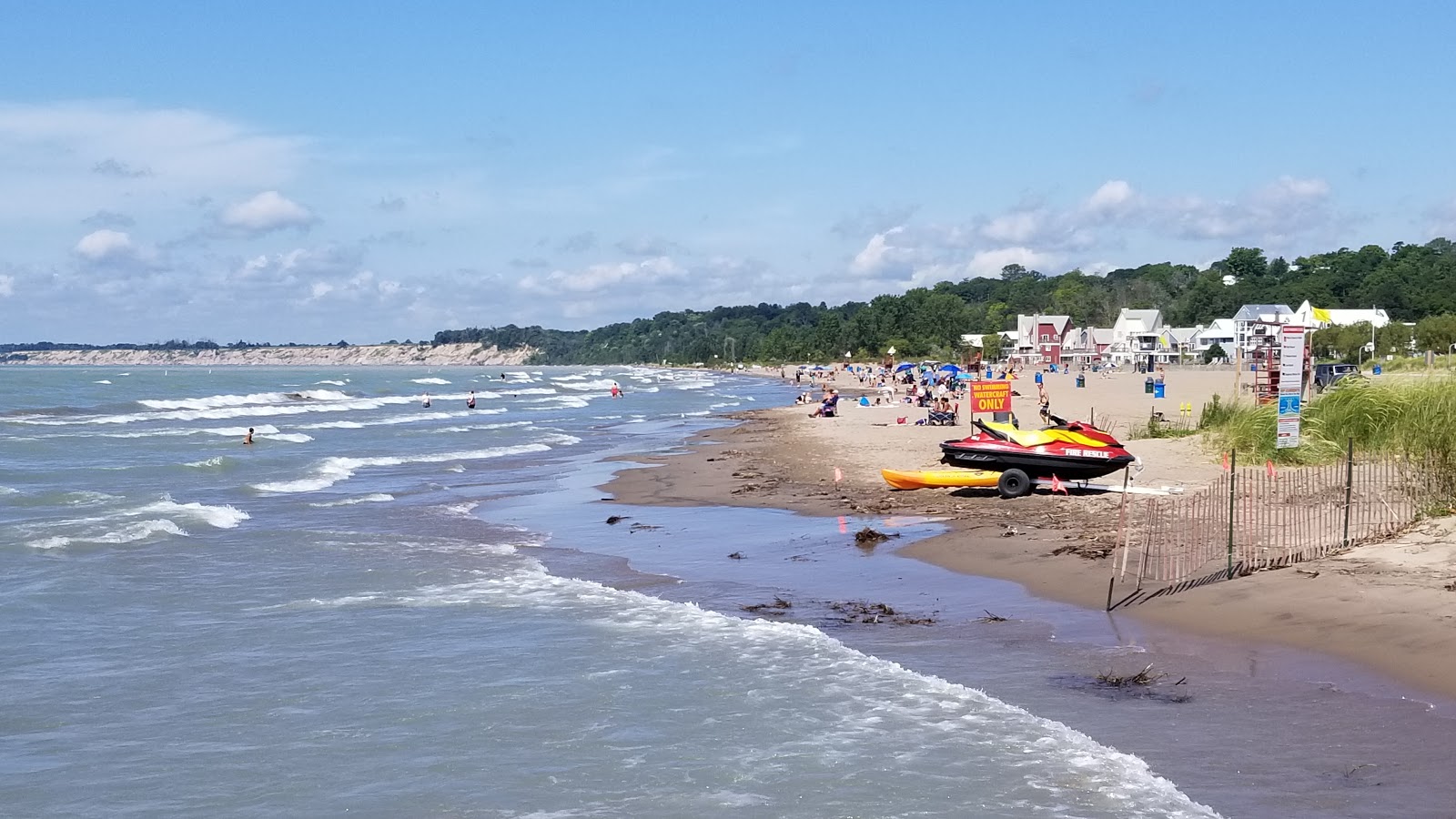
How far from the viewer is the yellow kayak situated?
2089cm

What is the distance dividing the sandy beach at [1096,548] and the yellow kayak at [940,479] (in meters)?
0.20

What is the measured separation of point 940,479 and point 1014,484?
5.30 ft

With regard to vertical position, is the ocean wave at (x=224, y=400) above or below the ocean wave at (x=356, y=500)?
below

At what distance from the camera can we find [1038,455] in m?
20.0

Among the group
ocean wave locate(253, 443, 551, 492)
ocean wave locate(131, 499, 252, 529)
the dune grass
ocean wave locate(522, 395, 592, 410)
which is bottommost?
ocean wave locate(522, 395, 592, 410)

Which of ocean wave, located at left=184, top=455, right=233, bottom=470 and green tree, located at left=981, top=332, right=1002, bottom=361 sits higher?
green tree, located at left=981, top=332, right=1002, bottom=361

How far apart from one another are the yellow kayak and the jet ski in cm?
16

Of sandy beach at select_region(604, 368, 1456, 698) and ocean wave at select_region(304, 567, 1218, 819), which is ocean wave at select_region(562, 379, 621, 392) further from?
ocean wave at select_region(304, 567, 1218, 819)

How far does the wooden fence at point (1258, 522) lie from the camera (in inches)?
514

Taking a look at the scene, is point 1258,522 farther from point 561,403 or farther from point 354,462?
point 561,403

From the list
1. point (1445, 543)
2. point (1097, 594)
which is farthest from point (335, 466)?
point (1445, 543)

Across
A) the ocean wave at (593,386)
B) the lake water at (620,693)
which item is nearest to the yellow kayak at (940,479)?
the lake water at (620,693)

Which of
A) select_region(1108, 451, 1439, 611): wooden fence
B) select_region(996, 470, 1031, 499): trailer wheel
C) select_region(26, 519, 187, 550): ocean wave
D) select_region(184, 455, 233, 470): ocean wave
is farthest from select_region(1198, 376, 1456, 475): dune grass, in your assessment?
select_region(184, 455, 233, 470): ocean wave

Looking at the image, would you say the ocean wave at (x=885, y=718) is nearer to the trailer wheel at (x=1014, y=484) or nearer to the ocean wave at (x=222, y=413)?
the trailer wheel at (x=1014, y=484)
